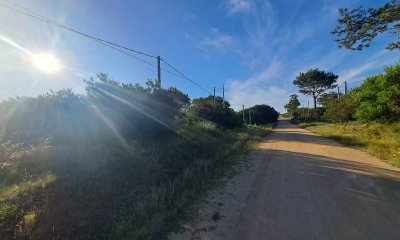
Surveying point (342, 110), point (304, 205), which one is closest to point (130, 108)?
point (304, 205)

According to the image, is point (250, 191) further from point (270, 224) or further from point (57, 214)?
point (57, 214)

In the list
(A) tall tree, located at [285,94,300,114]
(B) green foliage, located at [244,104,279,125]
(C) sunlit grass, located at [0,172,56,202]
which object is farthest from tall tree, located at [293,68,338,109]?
(C) sunlit grass, located at [0,172,56,202]

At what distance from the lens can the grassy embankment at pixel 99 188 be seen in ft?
19.4

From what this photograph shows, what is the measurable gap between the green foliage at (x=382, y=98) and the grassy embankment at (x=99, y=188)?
11.8m

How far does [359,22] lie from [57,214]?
1372cm

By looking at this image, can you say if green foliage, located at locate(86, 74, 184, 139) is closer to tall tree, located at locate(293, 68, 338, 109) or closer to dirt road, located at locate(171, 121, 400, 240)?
dirt road, located at locate(171, 121, 400, 240)

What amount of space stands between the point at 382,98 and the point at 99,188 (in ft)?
59.9

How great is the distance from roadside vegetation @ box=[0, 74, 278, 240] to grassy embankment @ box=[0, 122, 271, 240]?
0.07 ft

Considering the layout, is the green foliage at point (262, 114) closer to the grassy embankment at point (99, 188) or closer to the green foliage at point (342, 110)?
the green foliage at point (342, 110)

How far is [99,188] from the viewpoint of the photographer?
7.89m

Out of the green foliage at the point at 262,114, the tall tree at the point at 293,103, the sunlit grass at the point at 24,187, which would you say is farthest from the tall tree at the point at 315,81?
the sunlit grass at the point at 24,187

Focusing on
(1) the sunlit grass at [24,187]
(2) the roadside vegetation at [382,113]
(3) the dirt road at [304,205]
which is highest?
(2) the roadside vegetation at [382,113]

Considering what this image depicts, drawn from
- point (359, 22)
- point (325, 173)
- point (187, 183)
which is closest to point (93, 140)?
point (187, 183)

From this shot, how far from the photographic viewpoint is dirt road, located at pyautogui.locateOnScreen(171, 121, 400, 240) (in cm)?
530
